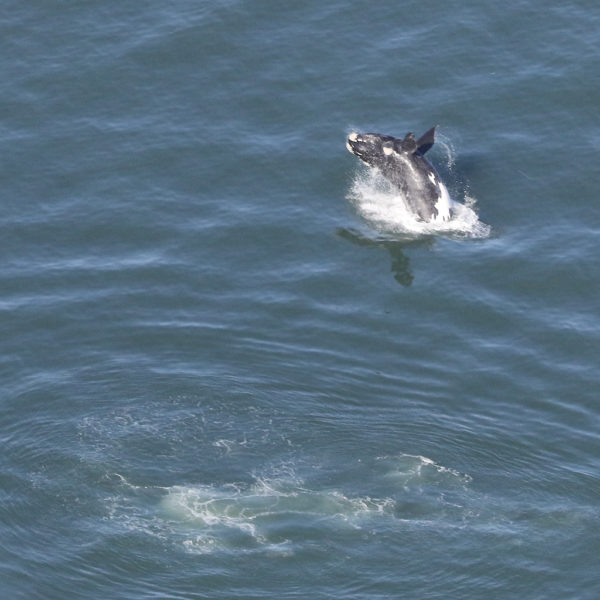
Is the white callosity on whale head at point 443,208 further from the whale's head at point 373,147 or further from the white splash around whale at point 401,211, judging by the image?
the whale's head at point 373,147

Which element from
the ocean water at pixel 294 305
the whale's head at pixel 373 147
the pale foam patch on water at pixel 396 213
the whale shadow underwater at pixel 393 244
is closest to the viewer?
the ocean water at pixel 294 305

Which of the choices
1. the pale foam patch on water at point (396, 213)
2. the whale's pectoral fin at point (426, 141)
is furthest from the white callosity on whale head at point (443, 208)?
the whale's pectoral fin at point (426, 141)

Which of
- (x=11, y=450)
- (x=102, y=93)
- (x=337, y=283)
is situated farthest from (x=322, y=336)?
(x=102, y=93)

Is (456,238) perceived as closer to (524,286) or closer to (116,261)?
(524,286)

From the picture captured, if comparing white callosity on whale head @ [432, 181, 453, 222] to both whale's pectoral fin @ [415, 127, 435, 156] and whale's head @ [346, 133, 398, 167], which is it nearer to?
whale's pectoral fin @ [415, 127, 435, 156]

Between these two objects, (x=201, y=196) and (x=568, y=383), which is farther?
(x=201, y=196)

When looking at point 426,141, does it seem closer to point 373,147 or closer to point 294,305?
point 373,147

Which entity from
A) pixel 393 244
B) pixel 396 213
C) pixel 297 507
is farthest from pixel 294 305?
pixel 297 507
